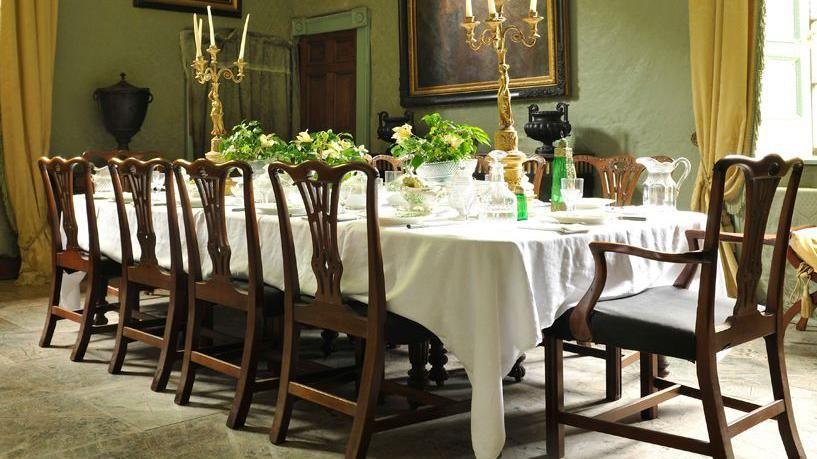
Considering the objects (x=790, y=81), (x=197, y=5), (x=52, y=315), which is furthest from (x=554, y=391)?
(x=197, y=5)

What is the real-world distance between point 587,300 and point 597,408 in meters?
0.84

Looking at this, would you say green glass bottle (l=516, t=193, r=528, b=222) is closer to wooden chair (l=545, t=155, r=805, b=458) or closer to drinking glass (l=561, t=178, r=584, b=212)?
drinking glass (l=561, t=178, r=584, b=212)

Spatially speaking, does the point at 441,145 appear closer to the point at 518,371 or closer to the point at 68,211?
the point at 518,371

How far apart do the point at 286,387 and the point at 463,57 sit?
4729mm

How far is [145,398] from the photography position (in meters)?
3.59

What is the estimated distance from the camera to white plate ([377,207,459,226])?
3.06m

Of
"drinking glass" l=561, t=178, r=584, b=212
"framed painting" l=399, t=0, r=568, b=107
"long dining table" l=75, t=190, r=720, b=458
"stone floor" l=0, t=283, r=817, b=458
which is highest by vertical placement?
"framed painting" l=399, t=0, r=568, b=107

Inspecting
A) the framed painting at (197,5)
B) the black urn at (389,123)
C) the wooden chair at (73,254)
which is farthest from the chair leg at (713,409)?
the framed painting at (197,5)

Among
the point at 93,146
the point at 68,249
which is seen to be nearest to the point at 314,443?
the point at 68,249

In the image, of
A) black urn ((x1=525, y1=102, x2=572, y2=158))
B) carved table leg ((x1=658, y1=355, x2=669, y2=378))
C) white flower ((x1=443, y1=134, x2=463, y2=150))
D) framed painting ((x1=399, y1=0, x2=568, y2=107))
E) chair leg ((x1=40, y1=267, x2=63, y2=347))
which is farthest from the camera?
framed painting ((x1=399, y1=0, x2=568, y2=107))

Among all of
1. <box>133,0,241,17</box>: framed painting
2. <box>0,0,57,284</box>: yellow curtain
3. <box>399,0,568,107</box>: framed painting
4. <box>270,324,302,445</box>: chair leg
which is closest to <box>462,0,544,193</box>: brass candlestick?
<box>270,324,302,445</box>: chair leg

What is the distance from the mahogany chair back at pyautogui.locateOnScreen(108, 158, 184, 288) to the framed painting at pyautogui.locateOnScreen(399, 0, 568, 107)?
3.58 m

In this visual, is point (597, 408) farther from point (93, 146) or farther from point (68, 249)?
point (93, 146)

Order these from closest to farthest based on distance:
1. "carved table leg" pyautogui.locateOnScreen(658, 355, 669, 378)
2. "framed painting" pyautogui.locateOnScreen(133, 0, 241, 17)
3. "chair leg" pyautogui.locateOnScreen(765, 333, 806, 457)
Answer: "chair leg" pyautogui.locateOnScreen(765, 333, 806, 457), "carved table leg" pyautogui.locateOnScreen(658, 355, 669, 378), "framed painting" pyautogui.locateOnScreen(133, 0, 241, 17)
